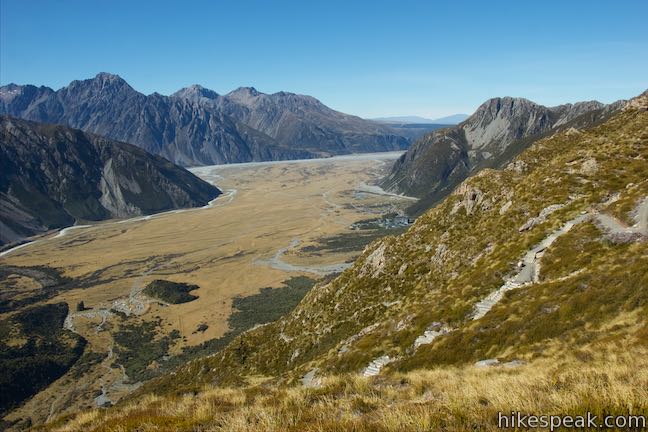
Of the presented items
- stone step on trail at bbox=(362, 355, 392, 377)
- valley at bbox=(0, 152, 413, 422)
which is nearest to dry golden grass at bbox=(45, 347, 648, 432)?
stone step on trail at bbox=(362, 355, 392, 377)

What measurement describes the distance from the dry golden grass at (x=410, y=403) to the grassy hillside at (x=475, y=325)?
7 cm

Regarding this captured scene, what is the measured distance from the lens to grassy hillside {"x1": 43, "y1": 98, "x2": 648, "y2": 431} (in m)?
11.5

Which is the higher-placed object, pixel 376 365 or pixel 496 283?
pixel 496 283

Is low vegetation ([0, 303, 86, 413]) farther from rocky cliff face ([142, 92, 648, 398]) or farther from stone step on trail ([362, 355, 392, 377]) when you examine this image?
stone step on trail ([362, 355, 392, 377])

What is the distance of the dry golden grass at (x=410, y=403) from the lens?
9281 mm

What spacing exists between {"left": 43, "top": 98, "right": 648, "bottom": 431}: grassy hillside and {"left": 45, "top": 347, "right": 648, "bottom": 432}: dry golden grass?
7 cm

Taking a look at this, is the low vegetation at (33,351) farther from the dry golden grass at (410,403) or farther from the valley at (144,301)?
the dry golden grass at (410,403)

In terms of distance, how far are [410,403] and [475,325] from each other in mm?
17420

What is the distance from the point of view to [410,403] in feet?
39.3

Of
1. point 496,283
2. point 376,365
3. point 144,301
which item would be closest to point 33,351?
point 144,301

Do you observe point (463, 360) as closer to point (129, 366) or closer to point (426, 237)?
point (426, 237)

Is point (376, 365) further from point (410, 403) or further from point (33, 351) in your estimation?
point (33, 351)

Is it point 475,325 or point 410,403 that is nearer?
point 410,403

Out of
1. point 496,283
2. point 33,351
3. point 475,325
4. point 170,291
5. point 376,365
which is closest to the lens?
point 475,325
